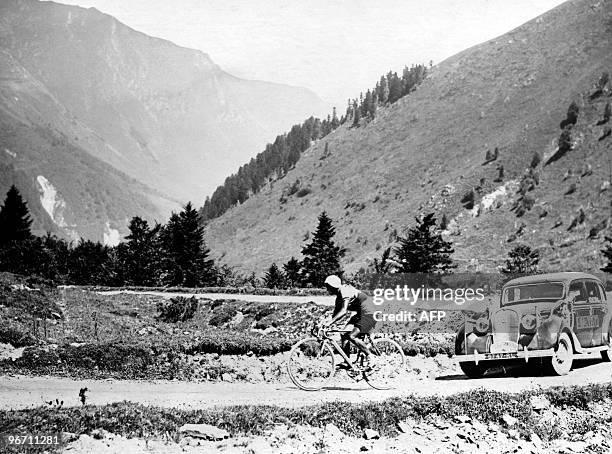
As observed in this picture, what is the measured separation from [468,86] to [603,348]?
394 feet

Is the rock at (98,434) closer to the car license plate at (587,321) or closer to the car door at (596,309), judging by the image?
the car license plate at (587,321)

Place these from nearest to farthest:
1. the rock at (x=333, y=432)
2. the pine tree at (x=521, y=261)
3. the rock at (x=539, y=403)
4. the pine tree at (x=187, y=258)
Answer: the rock at (x=333, y=432), the rock at (x=539, y=403), the pine tree at (x=521, y=261), the pine tree at (x=187, y=258)

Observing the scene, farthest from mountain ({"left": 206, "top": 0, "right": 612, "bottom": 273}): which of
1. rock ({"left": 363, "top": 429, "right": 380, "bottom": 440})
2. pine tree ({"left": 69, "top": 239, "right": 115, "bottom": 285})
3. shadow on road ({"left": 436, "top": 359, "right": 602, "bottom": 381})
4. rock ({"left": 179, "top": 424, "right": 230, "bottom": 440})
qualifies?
rock ({"left": 179, "top": 424, "right": 230, "bottom": 440})

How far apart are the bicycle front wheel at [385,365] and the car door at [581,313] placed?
15.0 ft

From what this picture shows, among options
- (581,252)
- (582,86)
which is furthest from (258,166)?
(581,252)

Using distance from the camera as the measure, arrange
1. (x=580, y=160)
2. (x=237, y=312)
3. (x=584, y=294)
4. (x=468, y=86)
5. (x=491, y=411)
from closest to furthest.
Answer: (x=491, y=411)
(x=584, y=294)
(x=237, y=312)
(x=580, y=160)
(x=468, y=86)

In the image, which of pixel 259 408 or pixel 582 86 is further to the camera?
pixel 582 86

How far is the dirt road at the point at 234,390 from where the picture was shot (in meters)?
14.0

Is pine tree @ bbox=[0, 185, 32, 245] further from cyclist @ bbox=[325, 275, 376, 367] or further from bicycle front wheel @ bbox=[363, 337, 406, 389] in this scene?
cyclist @ bbox=[325, 275, 376, 367]

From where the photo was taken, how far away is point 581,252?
186ft

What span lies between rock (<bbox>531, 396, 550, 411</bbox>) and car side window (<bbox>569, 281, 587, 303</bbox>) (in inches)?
Result: 136

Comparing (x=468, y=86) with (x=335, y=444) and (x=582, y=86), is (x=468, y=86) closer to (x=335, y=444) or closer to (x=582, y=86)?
(x=582, y=86)

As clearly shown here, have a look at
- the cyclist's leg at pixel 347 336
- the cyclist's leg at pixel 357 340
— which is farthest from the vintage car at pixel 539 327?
the cyclist's leg at pixel 347 336

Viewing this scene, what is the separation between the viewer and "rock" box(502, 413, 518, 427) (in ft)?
42.1
